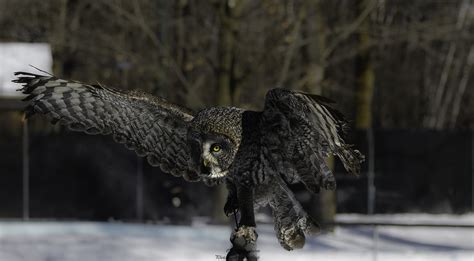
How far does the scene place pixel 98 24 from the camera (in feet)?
94.0

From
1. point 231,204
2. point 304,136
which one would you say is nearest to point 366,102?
point 304,136

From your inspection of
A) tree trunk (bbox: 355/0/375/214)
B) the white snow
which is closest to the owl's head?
tree trunk (bbox: 355/0/375/214)

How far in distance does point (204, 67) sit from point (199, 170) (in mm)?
17996

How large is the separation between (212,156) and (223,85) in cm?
1280

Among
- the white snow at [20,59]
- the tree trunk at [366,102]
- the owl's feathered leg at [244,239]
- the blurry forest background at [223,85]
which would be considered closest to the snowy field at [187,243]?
the blurry forest background at [223,85]

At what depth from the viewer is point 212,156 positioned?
Result: 6363mm

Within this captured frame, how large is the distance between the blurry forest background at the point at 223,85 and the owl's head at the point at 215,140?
12.3 meters

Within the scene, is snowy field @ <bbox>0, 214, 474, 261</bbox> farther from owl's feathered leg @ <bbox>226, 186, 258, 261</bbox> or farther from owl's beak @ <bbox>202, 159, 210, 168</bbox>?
owl's beak @ <bbox>202, 159, 210, 168</bbox>

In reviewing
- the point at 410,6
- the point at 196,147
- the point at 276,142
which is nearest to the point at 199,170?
the point at 196,147

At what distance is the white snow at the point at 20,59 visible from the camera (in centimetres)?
2398

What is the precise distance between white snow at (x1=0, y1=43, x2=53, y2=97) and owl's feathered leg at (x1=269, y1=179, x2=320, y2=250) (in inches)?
689

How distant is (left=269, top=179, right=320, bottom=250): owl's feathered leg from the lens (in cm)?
705

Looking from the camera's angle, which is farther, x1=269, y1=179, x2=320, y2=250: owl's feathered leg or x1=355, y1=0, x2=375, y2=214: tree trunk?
x1=355, y1=0, x2=375, y2=214: tree trunk

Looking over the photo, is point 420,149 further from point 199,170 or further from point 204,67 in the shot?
point 199,170
